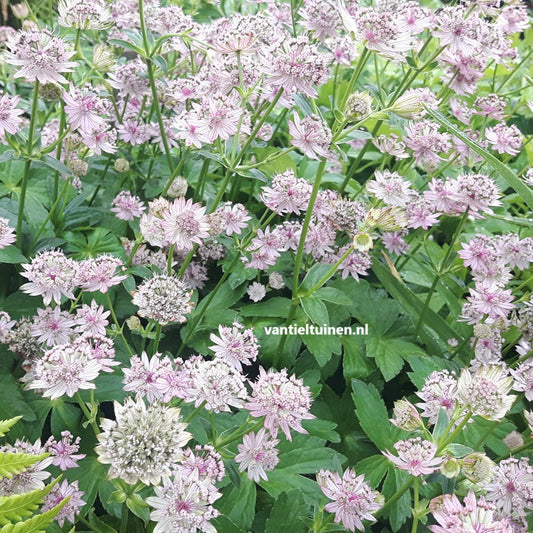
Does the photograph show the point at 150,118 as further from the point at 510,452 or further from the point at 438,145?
the point at 510,452

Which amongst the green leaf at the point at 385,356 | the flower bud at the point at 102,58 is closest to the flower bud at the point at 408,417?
the green leaf at the point at 385,356

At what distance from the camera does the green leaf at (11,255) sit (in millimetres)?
1420

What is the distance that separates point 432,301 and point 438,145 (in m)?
0.54

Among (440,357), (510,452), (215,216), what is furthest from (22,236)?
(510,452)

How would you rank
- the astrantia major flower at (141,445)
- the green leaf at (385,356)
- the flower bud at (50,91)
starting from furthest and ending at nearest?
the green leaf at (385,356) → the flower bud at (50,91) → the astrantia major flower at (141,445)

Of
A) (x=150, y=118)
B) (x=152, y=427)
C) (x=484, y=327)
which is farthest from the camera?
(x=150, y=118)

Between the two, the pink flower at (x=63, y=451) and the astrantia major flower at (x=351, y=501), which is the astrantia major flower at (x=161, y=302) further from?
the astrantia major flower at (x=351, y=501)

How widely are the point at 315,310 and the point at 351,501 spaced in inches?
18.9

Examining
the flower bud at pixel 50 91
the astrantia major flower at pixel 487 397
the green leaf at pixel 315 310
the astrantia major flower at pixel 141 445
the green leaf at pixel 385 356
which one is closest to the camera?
the astrantia major flower at pixel 141 445

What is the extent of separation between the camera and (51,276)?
1257 millimetres

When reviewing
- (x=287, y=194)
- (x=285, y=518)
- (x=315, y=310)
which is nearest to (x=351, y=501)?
(x=285, y=518)

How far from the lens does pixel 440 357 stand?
66.4 inches

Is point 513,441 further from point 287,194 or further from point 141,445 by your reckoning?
point 141,445

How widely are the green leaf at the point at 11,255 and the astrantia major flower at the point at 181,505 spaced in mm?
717
